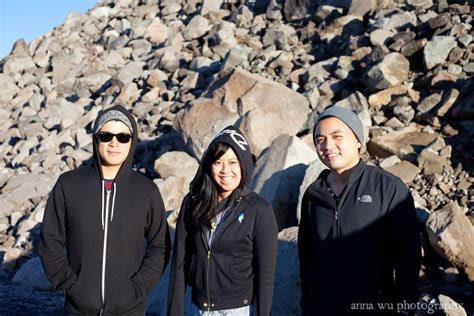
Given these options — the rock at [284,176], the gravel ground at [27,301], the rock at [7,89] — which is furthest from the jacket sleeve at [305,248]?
the rock at [7,89]

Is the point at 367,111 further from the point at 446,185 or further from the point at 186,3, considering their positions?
the point at 186,3

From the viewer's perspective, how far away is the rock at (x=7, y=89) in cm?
1914

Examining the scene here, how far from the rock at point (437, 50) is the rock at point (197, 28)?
9343 mm

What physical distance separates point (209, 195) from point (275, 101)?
683 cm

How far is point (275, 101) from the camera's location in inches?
395

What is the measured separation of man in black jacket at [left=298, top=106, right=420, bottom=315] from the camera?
10.3 ft

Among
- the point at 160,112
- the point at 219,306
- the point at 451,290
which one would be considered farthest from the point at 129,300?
→ the point at 160,112

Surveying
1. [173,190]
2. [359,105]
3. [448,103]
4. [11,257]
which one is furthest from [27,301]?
[448,103]

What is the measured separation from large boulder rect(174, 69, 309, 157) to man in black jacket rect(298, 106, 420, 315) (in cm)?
572

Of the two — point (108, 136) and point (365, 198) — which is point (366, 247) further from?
point (108, 136)

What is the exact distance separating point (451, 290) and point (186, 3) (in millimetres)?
18851

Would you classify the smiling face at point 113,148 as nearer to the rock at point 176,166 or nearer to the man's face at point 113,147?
the man's face at point 113,147

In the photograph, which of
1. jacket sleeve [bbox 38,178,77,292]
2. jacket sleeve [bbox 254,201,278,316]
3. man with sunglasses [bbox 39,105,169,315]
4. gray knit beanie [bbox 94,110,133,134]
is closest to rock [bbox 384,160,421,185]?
jacket sleeve [bbox 254,201,278,316]

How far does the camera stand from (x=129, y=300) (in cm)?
338
